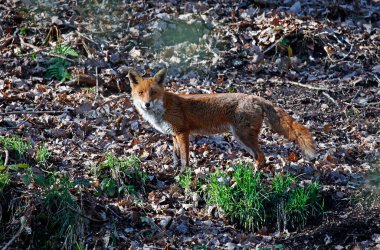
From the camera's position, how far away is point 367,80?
10125 millimetres

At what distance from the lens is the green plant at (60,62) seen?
1018 cm

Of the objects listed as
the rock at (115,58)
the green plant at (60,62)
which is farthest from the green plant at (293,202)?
the green plant at (60,62)

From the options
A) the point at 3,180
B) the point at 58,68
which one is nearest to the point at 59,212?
the point at 3,180

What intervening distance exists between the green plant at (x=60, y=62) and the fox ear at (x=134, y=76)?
2.40 meters

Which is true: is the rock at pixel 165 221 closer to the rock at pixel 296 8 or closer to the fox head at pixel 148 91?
the fox head at pixel 148 91

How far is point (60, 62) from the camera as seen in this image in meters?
10.4

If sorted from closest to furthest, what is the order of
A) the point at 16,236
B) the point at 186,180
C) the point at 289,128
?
the point at 16,236
the point at 186,180
the point at 289,128

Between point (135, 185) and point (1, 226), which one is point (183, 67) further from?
point (1, 226)

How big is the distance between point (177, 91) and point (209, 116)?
79.3 inches

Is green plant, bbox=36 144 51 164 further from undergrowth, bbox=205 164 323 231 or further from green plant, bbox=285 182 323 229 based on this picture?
green plant, bbox=285 182 323 229

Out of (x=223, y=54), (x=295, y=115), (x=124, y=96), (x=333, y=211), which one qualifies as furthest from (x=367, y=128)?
(x=124, y=96)

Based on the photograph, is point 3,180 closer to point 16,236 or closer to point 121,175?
point 16,236

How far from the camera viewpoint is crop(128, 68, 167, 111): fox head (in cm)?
780

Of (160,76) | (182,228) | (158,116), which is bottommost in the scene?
(182,228)
